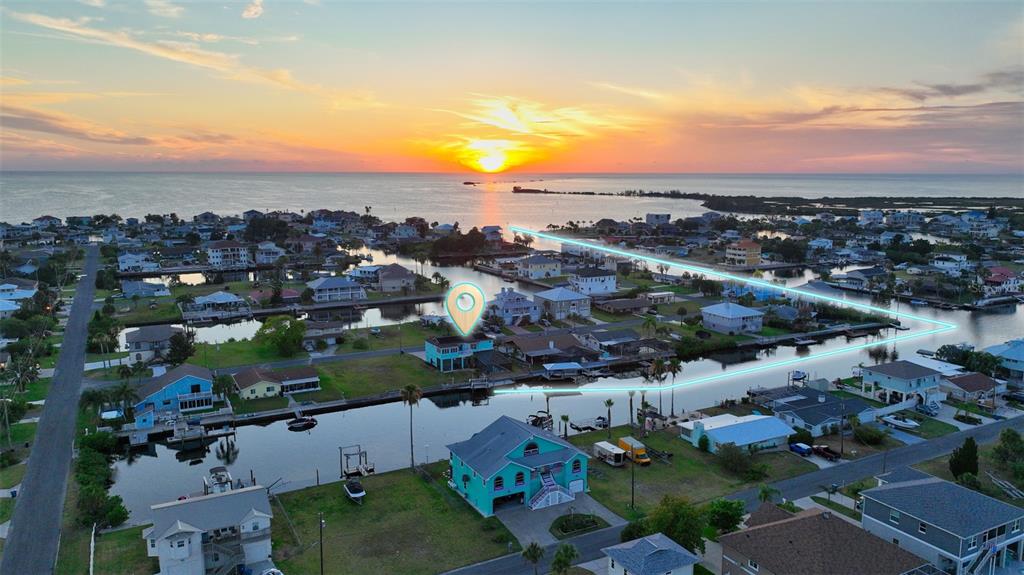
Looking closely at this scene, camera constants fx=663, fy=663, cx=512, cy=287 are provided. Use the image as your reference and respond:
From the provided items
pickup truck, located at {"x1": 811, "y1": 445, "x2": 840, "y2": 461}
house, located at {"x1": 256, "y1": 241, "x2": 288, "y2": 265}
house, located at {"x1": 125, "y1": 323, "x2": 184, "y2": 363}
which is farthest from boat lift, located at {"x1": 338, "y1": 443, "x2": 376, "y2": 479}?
house, located at {"x1": 256, "y1": 241, "x2": 288, "y2": 265}

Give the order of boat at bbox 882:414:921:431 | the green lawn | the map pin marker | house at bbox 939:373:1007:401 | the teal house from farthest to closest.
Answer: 1. the map pin marker
2. house at bbox 939:373:1007:401
3. boat at bbox 882:414:921:431
4. the green lawn
5. the teal house

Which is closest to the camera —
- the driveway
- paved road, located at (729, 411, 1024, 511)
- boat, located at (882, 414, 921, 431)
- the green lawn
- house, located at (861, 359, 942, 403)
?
the driveway

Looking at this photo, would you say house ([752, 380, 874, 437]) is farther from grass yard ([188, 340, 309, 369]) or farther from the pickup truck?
grass yard ([188, 340, 309, 369])

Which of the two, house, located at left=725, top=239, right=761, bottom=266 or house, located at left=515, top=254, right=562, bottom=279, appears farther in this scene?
house, located at left=725, top=239, right=761, bottom=266

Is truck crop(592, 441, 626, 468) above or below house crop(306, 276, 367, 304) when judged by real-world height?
below

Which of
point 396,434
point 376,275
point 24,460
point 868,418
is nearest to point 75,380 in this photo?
point 24,460

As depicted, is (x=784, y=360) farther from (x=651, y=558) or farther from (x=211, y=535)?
(x=211, y=535)
